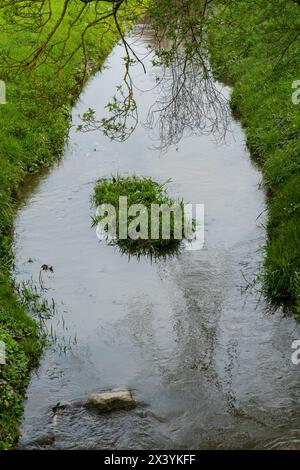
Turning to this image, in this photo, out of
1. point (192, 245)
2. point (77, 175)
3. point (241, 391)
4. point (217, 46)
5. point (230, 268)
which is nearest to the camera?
point (241, 391)

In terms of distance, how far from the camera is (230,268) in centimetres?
1227

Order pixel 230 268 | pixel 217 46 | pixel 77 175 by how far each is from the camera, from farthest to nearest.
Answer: pixel 77 175 → pixel 230 268 → pixel 217 46

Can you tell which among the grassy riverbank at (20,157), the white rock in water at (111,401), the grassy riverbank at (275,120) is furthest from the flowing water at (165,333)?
the grassy riverbank at (275,120)

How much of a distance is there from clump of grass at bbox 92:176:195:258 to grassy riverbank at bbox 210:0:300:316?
2.19 meters

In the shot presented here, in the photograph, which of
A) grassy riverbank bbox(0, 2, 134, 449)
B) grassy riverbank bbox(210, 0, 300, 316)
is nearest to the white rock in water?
grassy riverbank bbox(0, 2, 134, 449)

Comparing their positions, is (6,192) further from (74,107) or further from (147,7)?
(74,107)

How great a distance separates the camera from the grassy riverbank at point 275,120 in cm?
1124

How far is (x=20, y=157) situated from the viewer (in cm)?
1703

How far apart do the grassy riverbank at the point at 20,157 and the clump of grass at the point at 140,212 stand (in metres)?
2.25

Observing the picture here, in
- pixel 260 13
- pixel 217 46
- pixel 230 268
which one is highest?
pixel 260 13

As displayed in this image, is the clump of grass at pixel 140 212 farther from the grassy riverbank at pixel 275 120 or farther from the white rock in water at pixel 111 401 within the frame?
the white rock in water at pixel 111 401
